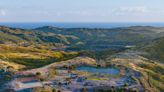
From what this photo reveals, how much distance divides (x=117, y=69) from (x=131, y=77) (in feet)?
47.0

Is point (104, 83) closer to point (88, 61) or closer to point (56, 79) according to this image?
point (56, 79)

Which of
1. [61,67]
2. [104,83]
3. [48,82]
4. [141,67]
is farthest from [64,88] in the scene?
[141,67]

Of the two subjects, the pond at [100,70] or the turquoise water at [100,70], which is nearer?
the pond at [100,70]

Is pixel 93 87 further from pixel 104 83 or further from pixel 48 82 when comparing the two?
pixel 48 82

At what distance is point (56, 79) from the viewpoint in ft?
492

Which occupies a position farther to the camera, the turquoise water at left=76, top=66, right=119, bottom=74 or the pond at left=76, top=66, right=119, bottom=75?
the turquoise water at left=76, top=66, right=119, bottom=74

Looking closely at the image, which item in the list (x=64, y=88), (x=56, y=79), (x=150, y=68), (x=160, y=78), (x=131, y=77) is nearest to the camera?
(x=64, y=88)

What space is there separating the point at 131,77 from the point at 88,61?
3679 cm

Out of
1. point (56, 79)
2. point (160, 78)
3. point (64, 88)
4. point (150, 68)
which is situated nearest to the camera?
point (64, 88)

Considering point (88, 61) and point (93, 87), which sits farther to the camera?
point (88, 61)

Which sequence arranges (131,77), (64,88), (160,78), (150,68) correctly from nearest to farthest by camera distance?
(64,88), (131,77), (160,78), (150,68)

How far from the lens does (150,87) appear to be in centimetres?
15375

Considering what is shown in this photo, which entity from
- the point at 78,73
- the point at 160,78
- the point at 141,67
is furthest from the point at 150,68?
the point at 78,73

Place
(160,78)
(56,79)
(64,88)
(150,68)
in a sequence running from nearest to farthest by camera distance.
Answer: (64,88) → (56,79) → (160,78) → (150,68)
